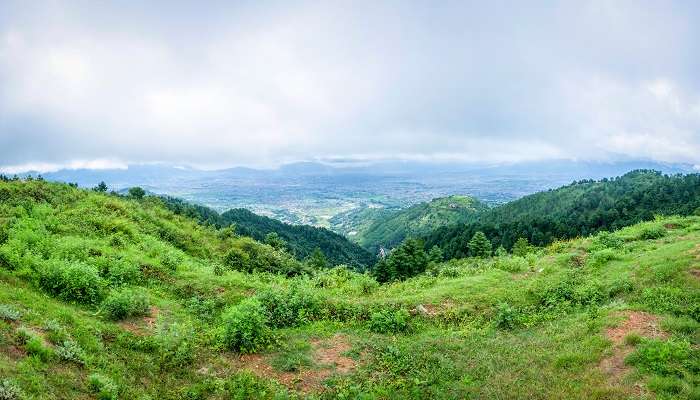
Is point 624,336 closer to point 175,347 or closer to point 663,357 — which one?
point 663,357

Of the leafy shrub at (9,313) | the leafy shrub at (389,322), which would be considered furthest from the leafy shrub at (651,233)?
the leafy shrub at (9,313)

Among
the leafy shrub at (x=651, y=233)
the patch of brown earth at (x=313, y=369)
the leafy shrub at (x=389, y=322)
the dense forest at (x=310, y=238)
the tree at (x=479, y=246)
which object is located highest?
the leafy shrub at (x=651, y=233)

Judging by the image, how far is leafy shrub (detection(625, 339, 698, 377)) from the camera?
11.7 m

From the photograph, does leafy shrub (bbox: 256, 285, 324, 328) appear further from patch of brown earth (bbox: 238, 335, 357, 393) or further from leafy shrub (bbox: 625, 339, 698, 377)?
leafy shrub (bbox: 625, 339, 698, 377)

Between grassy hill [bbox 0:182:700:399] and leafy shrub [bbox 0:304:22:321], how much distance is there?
8 cm

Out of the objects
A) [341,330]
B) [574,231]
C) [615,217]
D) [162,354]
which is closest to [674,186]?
[615,217]

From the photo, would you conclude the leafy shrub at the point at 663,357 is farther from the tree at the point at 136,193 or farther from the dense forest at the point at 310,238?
the dense forest at the point at 310,238

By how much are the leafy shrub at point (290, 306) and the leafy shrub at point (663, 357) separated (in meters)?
11.4

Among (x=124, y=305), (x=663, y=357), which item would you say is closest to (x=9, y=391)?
(x=124, y=305)

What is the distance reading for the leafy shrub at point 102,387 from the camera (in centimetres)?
1047

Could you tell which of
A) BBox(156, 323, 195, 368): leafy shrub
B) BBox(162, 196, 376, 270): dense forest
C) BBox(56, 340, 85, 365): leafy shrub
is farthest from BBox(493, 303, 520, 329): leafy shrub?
BBox(162, 196, 376, 270): dense forest

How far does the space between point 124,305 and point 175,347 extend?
3.30 metres

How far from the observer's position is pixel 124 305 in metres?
15.6

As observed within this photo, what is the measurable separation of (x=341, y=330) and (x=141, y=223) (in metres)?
24.2
